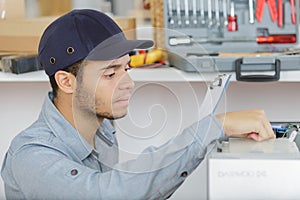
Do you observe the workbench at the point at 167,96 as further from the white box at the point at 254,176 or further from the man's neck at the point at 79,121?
the white box at the point at 254,176

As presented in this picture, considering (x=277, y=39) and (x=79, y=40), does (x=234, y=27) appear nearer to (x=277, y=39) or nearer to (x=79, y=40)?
(x=277, y=39)

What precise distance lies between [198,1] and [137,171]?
0.55m

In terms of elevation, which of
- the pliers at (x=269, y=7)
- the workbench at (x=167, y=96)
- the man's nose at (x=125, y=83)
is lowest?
the workbench at (x=167, y=96)

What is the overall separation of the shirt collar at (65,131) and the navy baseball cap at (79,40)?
6 cm

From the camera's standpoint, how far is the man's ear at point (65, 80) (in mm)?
935

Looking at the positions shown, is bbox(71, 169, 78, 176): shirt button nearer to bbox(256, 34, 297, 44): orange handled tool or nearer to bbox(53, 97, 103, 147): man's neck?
bbox(53, 97, 103, 147): man's neck

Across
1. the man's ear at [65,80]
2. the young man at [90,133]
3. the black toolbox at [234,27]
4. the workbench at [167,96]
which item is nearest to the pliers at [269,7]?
the black toolbox at [234,27]

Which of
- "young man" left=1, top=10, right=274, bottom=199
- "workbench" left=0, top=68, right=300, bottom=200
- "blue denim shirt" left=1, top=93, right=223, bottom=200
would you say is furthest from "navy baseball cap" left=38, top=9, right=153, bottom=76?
"workbench" left=0, top=68, right=300, bottom=200

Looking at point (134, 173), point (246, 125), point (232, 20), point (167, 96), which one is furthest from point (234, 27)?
point (134, 173)

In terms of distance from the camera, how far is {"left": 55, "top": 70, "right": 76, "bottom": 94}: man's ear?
0.94 m

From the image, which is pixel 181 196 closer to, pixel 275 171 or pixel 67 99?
pixel 67 99

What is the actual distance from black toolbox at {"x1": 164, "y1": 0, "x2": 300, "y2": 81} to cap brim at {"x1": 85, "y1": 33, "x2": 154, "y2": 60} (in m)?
0.32

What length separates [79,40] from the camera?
2.97 feet

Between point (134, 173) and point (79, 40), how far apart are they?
0.23 meters
